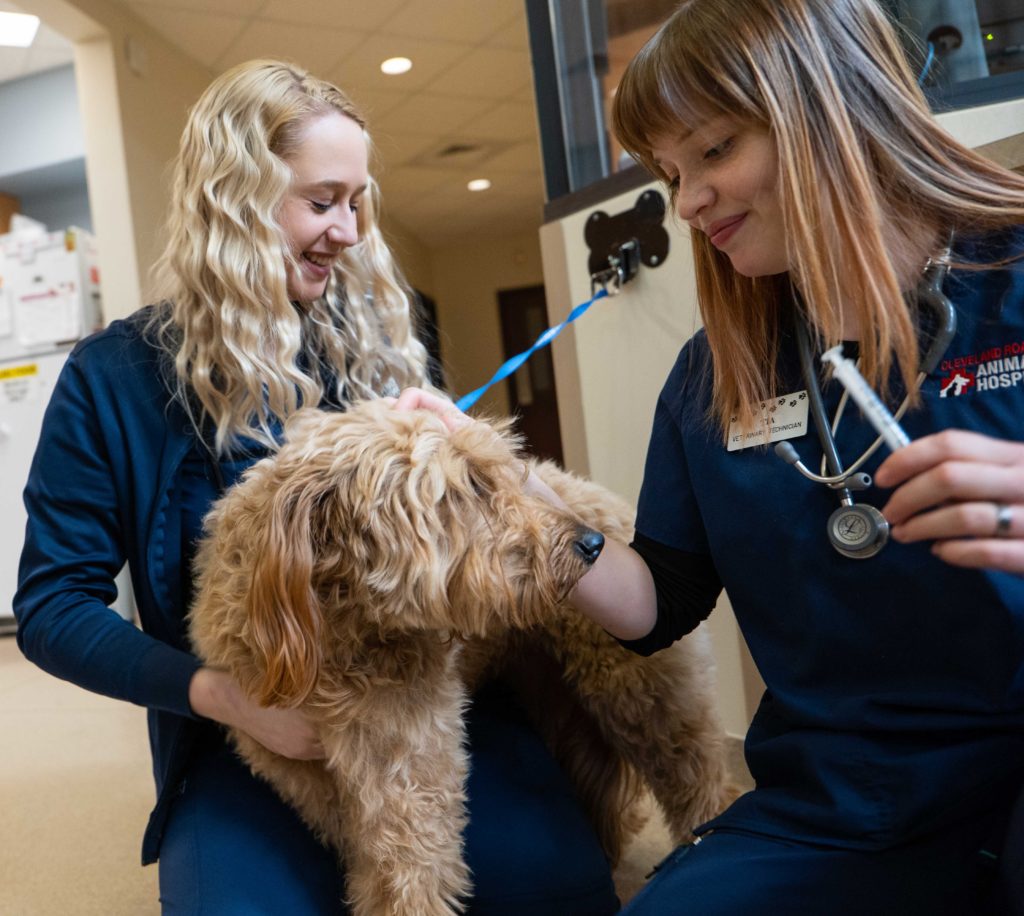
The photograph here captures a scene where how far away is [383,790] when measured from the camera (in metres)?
1.38

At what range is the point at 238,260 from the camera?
161 cm

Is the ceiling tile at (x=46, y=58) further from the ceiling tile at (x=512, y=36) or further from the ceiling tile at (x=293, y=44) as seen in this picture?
the ceiling tile at (x=512, y=36)

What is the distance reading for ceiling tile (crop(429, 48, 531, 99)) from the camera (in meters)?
6.09

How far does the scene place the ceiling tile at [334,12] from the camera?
5.25m

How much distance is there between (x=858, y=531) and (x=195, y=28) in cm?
547

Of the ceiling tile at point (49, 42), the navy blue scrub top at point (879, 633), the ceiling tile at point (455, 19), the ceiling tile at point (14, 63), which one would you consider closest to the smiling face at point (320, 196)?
the navy blue scrub top at point (879, 633)

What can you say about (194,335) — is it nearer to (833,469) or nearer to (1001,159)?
(833,469)

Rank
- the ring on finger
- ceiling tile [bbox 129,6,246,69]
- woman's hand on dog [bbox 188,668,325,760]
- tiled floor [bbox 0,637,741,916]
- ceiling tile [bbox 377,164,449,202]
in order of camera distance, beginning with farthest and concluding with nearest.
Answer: ceiling tile [bbox 377,164,449,202] → ceiling tile [bbox 129,6,246,69] → tiled floor [bbox 0,637,741,916] → woman's hand on dog [bbox 188,668,325,760] → the ring on finger

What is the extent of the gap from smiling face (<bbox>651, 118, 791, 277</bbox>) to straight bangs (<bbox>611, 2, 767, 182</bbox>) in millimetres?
20

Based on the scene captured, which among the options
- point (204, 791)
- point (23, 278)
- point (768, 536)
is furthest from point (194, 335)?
point (23, 278)

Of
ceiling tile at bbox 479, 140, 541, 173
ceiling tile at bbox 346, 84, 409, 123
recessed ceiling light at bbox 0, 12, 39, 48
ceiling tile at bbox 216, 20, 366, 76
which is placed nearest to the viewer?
recessed ceiling light at bbox 0, 12, 39, 48

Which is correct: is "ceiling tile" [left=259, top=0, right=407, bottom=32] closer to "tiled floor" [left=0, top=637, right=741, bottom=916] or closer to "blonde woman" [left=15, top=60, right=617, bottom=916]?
"tiled floor" [left=0, top=637, right=741, bottom=916]

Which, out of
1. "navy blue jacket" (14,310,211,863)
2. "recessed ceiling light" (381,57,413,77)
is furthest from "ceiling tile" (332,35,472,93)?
"navy blue jacket" (14,310,211,863)

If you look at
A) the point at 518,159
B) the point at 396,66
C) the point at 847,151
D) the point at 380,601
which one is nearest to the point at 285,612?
the point at 380,601
